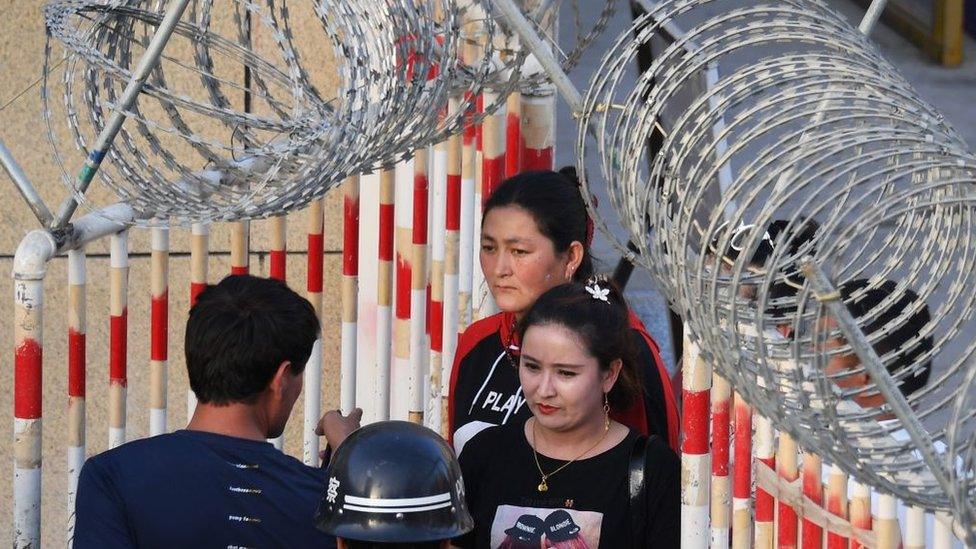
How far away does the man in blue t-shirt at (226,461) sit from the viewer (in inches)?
91.4

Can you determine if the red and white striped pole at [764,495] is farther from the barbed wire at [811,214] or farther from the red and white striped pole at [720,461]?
the barbed wire at [811,214]

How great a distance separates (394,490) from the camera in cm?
199

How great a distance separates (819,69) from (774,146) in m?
0.24

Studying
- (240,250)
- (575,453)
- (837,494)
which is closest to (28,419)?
(240,250)

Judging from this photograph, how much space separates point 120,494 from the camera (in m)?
2.33

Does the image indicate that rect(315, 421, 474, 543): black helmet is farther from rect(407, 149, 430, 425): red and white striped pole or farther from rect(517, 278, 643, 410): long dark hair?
rect(407, 149, 430, 425): red and white striped pole

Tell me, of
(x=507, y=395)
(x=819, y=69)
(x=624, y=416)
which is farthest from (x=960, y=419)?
(x=507, y=395)

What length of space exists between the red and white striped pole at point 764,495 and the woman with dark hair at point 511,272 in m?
0.34

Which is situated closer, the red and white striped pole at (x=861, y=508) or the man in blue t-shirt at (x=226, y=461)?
the man in blue t-shirt at (x=226, y=461)

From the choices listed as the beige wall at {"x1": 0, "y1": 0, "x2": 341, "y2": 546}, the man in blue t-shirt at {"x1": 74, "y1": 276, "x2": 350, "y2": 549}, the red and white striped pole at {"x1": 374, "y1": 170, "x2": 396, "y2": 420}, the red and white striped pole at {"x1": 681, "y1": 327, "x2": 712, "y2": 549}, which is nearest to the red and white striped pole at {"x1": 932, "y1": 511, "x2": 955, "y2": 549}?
the red and white striped pole at {"x1": 681, "y1": 327, "x2": 712, "y2": 549}

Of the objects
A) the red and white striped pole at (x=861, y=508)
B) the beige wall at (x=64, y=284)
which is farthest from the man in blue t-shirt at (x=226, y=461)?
the beige wall at (x=64, y=284)

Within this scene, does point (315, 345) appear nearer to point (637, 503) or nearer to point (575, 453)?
point (575, 453)

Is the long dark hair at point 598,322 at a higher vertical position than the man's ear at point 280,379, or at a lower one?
higher

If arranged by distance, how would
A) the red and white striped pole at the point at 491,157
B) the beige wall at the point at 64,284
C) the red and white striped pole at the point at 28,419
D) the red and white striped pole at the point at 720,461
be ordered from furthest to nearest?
the beige wall at the point at 64,284
the red and white striped pole at the point at 491,157
the red and white striped pole at the point at 28,419
the red and white striped pole at the point at 720,461
